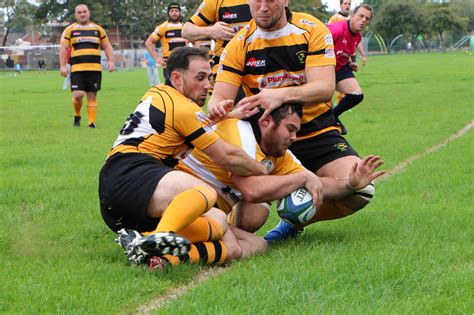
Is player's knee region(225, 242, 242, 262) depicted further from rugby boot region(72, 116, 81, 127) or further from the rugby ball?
rugby boot region(72, 116, 81, 127)

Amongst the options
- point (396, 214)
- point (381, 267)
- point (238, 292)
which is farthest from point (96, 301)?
point (396, 214)

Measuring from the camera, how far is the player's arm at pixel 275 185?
197 inches

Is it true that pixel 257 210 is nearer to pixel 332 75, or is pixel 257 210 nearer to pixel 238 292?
pixel 332 75

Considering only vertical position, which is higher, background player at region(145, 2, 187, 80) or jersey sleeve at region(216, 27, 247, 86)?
jersey sleeve at region(216, 27, 247, 86)

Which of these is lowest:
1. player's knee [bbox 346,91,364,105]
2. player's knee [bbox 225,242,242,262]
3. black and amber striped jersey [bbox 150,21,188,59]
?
player's knee [bbox 225,242,242,262]

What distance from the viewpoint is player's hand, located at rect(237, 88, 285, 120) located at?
504 centimetres

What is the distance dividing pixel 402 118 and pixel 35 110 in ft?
29.4

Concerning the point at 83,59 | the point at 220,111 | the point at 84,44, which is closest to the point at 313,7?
the point at 84,44

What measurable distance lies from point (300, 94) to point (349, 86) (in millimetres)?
5067

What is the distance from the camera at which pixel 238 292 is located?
3982 millimetres

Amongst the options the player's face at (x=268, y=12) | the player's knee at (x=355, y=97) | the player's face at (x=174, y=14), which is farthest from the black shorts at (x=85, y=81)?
the player's face at (x=268, y=12)

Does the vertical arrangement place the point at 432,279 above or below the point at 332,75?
below

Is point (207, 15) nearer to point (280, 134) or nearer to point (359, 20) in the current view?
point (280, 134)

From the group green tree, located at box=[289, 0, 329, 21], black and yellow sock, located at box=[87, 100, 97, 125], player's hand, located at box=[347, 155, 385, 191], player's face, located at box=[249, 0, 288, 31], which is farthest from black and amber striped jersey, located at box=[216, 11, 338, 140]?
green tree, located at box=[289, 0, 329, 21]
